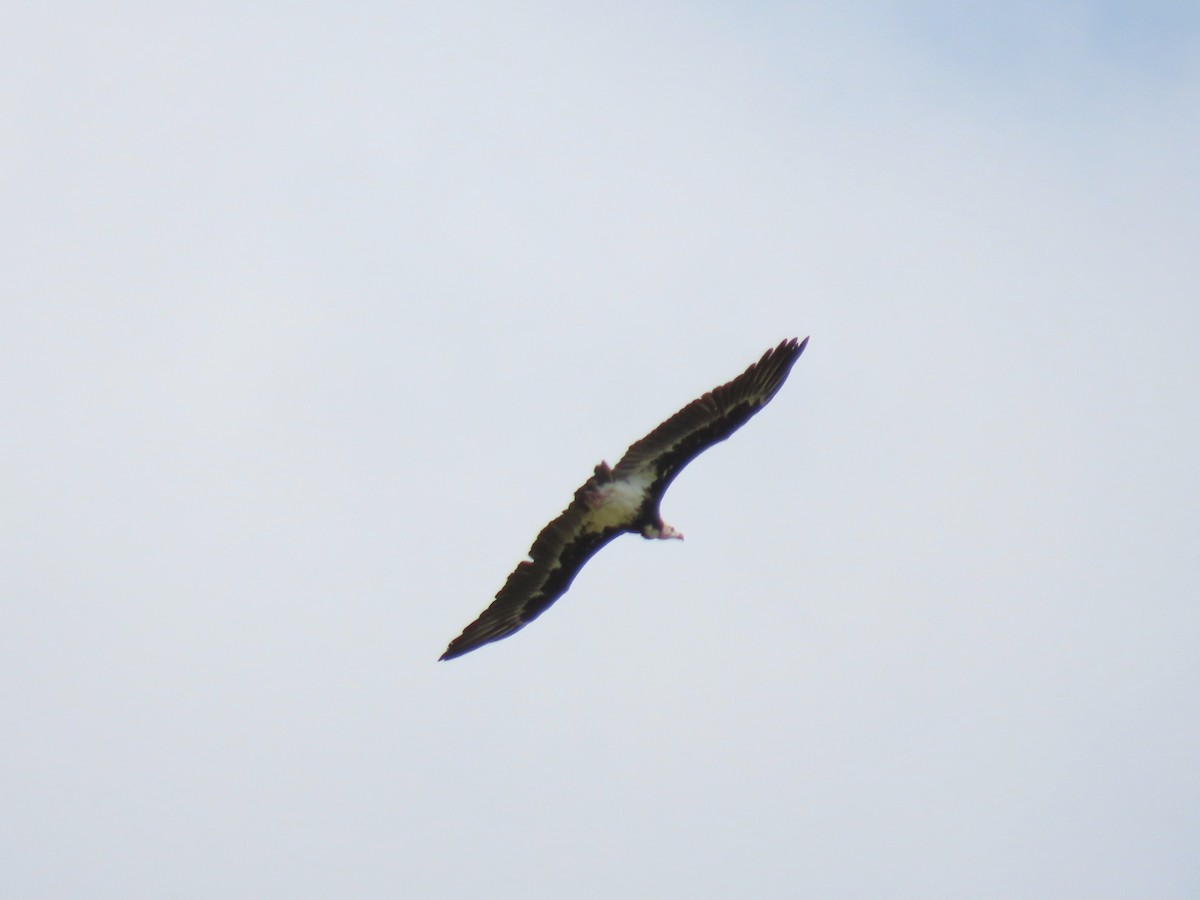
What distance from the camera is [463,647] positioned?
827 inches

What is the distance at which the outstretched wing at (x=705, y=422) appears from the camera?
18922 mm

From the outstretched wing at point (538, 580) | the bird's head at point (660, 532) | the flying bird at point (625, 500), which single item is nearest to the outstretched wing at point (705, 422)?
the flying bird at point (625, 500)

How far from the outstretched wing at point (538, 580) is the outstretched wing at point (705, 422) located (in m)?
1.18

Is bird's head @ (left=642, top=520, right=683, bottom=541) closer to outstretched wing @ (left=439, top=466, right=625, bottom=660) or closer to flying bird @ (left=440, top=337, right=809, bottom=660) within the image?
flying bird @ (left=440, top=337, right=809, bottom=660)

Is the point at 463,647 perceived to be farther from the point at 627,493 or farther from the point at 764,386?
the point at 764,386

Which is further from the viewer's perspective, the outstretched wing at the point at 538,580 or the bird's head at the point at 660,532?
the outstretched wing at the point at 538,580

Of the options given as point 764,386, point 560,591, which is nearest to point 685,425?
point 764,386

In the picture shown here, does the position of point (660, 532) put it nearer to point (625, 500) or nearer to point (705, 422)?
point (625, 500)

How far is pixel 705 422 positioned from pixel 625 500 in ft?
5.23

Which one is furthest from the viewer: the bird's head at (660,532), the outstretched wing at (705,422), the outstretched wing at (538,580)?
the outstretched wing at (538,580)

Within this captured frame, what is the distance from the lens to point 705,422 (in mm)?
19281

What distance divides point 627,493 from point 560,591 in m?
1.99

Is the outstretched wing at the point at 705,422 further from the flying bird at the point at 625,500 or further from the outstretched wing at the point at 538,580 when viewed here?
the outstretched wing at the point at 538,580

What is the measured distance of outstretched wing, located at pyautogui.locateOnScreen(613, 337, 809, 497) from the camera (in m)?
18.9
